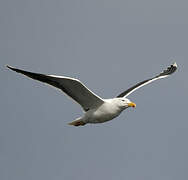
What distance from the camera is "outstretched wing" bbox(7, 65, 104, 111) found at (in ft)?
63.8

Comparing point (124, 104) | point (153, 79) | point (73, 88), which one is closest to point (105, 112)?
point (124, 104)

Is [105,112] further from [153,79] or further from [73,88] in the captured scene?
[153,79]

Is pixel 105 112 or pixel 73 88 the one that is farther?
pixel 105 112

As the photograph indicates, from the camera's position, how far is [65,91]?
2055 cm

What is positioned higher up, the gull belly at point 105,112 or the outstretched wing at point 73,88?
the outstretched wing at point 73,88

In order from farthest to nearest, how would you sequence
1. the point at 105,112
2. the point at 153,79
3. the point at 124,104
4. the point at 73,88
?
the point at 153,79
the point at 124,104
the point at 105,112
the point at 73,88

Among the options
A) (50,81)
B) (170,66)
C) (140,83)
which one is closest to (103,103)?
(50,81)

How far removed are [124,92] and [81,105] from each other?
11.2 ft

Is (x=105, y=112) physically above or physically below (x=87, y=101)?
below

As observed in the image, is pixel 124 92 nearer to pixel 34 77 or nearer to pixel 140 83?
pixel 140 83

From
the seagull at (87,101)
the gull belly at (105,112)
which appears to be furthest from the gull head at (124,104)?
the gull belly at (105,112)

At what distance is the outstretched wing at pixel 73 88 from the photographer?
19.4 m

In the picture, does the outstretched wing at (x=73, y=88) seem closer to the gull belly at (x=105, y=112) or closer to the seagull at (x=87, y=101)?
the seagull at (x=87, y=101)

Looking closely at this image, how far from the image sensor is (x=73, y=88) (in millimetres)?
20188
